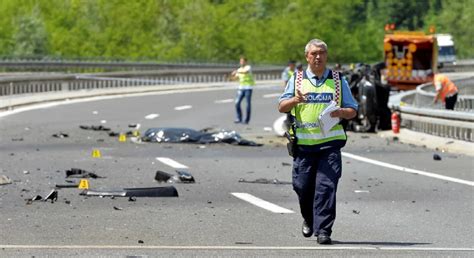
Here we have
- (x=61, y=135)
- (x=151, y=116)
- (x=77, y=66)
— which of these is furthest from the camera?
(x=77, y=66)

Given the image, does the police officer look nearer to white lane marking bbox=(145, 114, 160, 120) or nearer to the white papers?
white lane marking bbox=(145, 114, 160, 120)

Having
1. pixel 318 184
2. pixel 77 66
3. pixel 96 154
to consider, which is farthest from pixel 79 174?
pixel 77 66

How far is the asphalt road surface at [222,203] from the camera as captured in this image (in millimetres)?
10469

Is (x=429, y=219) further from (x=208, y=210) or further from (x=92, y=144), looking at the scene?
(x=92, y=144)

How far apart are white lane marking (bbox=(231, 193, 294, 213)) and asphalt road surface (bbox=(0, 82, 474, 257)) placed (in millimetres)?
13

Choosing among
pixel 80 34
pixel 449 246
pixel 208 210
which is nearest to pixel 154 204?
pixel 208 210

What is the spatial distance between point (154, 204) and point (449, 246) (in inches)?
159

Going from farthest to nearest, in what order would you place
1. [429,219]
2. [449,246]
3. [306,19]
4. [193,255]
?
[306,19] < [429,219] < [449,246] < [193,255]

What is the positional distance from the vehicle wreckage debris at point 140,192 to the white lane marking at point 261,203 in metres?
0.75

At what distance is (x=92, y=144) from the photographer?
24453mm

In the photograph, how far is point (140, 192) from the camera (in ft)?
47.8

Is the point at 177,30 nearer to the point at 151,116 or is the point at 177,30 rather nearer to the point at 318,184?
the point at 151,116

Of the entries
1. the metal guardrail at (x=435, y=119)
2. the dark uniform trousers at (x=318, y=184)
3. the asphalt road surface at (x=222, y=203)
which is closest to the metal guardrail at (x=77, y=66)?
the metal guardrail at (x=435, y=119)

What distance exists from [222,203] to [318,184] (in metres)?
3.35
